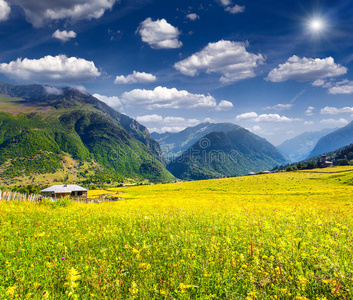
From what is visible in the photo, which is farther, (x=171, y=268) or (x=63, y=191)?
(x=63, y=191)

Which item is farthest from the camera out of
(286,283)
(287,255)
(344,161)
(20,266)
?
(344,161)

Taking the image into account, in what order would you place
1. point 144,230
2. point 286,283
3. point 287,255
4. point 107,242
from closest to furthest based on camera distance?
point 286,283, point 287,255, point 107,242, point 144,230

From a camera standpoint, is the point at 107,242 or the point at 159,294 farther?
the point at 107,242

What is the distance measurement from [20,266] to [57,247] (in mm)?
1326

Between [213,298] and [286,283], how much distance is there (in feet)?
5.71

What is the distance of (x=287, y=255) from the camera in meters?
5.93

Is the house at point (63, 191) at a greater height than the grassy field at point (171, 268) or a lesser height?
lesser

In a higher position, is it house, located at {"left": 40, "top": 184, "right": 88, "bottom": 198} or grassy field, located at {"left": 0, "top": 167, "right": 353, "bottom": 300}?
grassy field, located at {"left": 0, "top": 167, "right": 353, "bottom": 300}

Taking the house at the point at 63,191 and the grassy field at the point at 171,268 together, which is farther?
the house at the point at 63,191

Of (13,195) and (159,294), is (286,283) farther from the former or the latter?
(13,195)

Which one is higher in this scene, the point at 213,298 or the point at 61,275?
the point at 61,275

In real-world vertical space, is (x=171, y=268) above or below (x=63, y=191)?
above

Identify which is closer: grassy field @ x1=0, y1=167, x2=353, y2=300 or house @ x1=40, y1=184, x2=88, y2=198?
grassy field @ x1=0, y1=167, x2=353, y2=300

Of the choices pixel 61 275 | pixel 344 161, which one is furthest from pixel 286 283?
pixel 344 161
